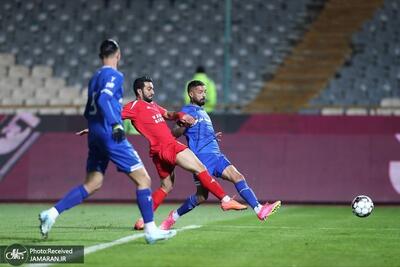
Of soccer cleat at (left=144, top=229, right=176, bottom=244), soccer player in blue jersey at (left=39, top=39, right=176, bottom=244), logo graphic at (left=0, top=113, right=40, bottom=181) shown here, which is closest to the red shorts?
soccer player in blue jersey at (left=39, top=39, right=176, bottom=244)

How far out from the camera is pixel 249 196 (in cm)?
1195

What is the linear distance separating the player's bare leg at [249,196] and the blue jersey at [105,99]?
2789 millimetres

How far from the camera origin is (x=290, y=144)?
18688 mm

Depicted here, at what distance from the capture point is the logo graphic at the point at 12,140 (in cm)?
1894

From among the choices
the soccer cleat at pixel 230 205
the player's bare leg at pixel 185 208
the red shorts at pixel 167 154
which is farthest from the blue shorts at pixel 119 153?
the player's bare leg at pixel 185 208

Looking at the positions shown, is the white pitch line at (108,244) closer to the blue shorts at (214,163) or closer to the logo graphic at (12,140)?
the blue shorts at (214,163)

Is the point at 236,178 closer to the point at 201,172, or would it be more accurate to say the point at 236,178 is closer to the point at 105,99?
the point at 201,172

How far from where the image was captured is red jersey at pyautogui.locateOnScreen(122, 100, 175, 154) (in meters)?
11.5

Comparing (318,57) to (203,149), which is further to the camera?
(318,57)

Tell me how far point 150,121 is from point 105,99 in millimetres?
2105

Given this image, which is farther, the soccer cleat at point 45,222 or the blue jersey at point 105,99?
the soccer cleat at point 45,222

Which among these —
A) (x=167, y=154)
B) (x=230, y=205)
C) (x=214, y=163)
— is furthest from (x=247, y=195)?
(x=167, y=154)

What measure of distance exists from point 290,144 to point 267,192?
103cm

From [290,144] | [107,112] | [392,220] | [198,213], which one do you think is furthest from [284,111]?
[107,112]
